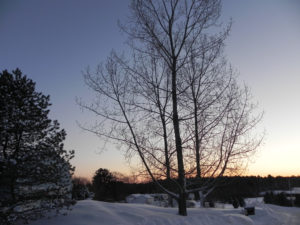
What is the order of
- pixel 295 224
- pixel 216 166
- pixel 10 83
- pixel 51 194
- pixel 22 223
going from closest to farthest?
pixel 22 223, pixel 51 194, pixel 216 166, pixel 10 83, pixel 295 224

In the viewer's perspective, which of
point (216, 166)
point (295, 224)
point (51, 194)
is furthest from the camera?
point (295, 224)

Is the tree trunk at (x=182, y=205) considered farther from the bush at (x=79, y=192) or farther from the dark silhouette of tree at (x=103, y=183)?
the dark silhouette of tree at (x=103, y=183)

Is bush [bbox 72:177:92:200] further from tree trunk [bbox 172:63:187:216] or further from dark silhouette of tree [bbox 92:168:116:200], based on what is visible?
dark silhouette of tree [bbox 92:168:116:200]

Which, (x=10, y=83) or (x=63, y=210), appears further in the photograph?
(x=10, y=83)

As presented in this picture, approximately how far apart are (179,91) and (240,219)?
207 inches

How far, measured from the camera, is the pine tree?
7895 millimetres

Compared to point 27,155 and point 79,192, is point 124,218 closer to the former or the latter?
point 27,155

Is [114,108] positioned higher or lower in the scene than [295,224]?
higher

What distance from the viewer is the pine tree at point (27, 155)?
789cm

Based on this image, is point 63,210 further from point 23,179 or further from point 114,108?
point 114,108

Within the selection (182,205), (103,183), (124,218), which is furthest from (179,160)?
(103,183)

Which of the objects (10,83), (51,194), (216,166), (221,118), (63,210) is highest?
(10,83)

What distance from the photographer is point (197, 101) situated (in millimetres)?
9094

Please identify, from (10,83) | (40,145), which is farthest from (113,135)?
(10,83)
